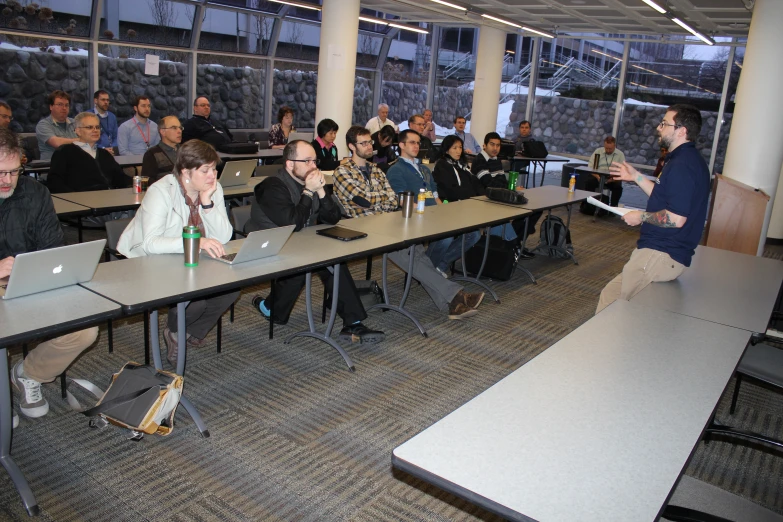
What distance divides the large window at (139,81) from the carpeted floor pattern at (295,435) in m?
5.68

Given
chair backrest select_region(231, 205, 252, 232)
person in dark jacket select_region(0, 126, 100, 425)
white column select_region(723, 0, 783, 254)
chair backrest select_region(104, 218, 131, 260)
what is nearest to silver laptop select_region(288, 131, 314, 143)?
chair backrest select_region(231, 205, 252, 232)

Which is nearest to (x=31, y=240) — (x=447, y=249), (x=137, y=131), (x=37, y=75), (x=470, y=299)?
(x=470, y=299)

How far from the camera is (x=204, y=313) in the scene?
3.83 metres

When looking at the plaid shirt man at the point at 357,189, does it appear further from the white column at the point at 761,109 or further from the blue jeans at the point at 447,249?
the white column at the point at 761,109

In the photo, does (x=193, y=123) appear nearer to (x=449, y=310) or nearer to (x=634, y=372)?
(x=449, y=310)

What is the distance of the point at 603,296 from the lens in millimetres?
4016

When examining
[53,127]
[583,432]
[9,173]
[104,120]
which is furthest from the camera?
[104,120]

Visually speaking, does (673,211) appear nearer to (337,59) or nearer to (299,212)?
(299,212)

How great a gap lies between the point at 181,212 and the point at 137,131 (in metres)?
4.52

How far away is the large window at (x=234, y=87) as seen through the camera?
33.9 feet

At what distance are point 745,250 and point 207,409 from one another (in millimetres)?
4964

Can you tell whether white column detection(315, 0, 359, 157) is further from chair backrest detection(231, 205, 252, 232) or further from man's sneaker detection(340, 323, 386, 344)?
man's sneaker detection(340, 323, 386, 344)

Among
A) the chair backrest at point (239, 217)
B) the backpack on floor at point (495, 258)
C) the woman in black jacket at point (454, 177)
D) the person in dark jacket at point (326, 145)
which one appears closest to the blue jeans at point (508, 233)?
the woman in black jacket at point (454, 177)

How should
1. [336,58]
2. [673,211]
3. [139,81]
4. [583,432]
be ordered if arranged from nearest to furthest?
[583,432] → [673,211] → [336,58] → [139,81]
